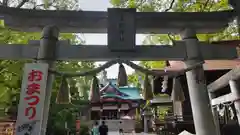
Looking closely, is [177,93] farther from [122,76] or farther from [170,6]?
[170,6]

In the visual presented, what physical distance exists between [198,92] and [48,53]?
3.32m

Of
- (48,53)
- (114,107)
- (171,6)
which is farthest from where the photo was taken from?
(114,107)

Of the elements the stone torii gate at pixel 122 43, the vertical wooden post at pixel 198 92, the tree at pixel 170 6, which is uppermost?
the tree at pixel 170 6

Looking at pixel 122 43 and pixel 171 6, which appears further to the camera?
pixel 171 6

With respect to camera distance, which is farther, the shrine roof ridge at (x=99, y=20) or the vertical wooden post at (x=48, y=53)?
the shrine roof ridge at (x=99, y=20)

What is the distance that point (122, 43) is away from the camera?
498cm

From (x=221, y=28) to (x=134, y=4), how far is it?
19.9ft

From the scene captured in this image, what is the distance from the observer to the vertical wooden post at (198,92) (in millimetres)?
4781

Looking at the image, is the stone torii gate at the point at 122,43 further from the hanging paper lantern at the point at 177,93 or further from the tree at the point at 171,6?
the tree at the point at 171,6

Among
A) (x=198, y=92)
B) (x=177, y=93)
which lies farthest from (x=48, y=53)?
(x=198, y=92)

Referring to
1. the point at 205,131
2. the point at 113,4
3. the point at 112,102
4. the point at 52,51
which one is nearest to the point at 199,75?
the point at 205,131

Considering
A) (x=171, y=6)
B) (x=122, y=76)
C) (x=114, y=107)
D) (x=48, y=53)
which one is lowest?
(x=122, y=76)

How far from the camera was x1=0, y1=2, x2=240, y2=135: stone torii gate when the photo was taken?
192 inches

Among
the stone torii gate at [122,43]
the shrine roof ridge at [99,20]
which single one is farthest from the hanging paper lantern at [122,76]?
the shrine roof ridge at [99,20]
